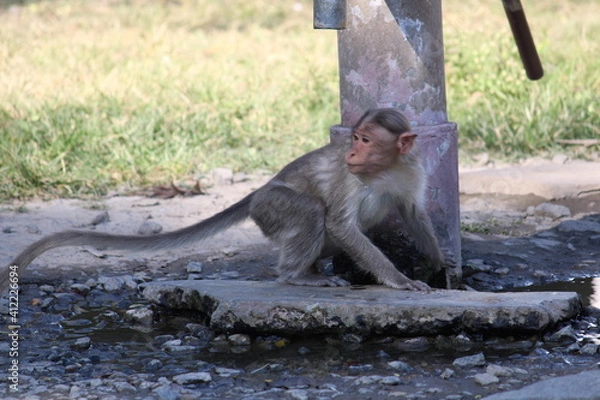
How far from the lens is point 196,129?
7.23 m

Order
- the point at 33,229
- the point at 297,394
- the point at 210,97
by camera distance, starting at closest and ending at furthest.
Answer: the point at 297,394, the point at 33,229, the point at 210,97

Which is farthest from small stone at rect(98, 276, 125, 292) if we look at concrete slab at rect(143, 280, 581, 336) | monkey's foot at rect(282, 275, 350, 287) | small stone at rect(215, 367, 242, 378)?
small stone at rect(215, 367, 242, 378)

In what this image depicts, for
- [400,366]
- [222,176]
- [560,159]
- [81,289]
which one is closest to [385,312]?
[400,366]

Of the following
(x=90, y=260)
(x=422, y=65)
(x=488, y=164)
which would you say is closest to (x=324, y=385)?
(x=422, y=65)

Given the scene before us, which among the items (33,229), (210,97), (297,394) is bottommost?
(297,394)

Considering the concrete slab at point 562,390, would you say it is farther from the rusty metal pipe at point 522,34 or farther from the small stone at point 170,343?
the rusty metal pipe at point 522,34

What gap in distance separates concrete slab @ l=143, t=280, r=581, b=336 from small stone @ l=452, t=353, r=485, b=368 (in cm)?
21

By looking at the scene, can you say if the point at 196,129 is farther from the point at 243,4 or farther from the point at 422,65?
the point at 243,4

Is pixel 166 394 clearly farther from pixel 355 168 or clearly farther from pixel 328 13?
pixel 328 13

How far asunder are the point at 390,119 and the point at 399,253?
0.79 meters

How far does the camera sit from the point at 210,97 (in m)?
7.80

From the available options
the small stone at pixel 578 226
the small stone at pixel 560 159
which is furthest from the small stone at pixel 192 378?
the small stone at pixel 560 159

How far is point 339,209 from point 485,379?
110cm

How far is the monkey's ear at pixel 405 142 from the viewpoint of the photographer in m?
4.02
